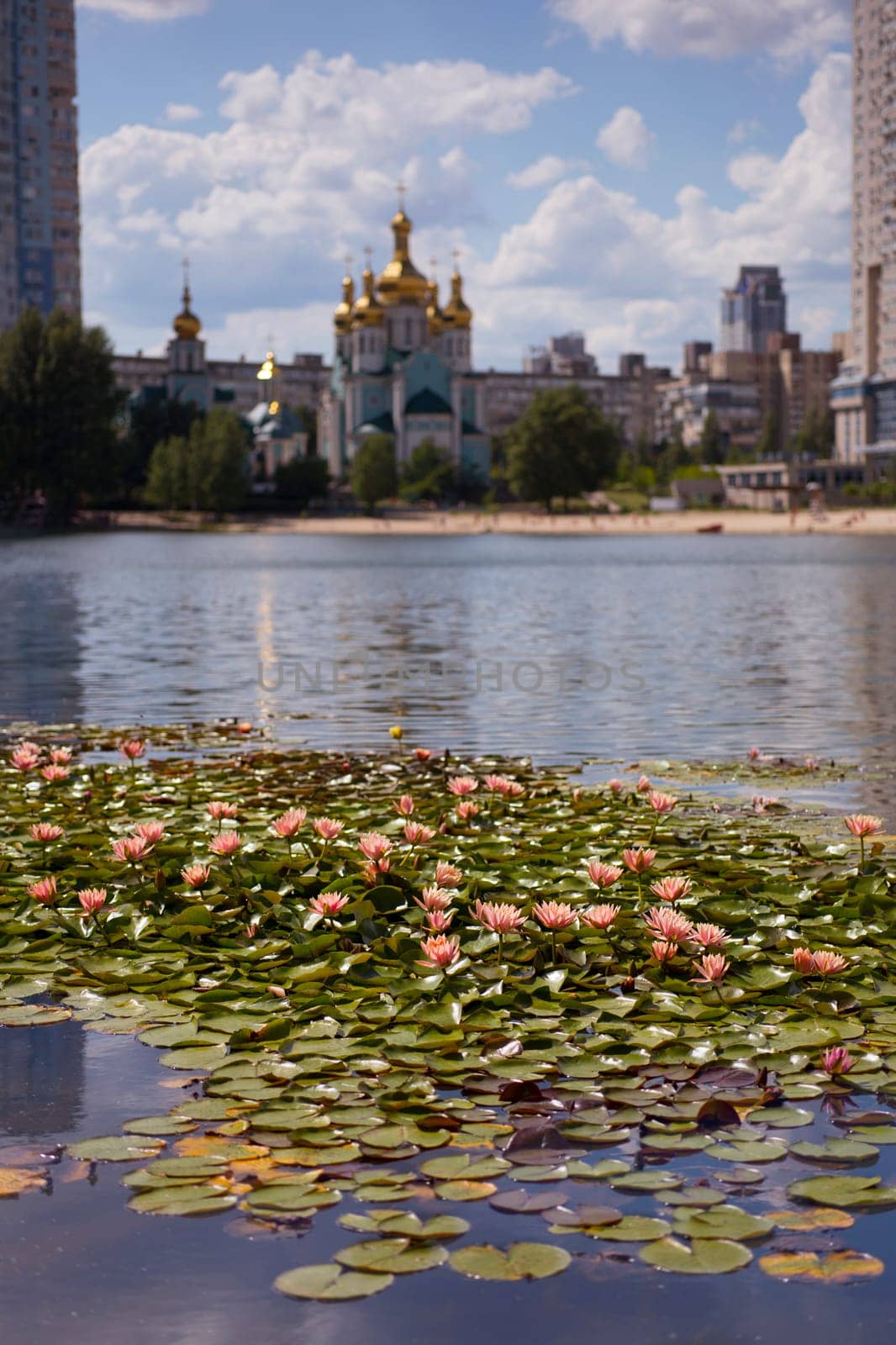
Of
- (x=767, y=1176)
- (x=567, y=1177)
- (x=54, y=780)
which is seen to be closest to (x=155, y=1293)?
(x=567, y=1177)

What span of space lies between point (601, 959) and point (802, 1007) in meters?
0.89

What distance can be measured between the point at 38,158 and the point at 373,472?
36017 millimetres

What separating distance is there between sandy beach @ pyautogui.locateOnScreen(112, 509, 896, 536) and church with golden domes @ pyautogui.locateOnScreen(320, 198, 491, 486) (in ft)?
65.9

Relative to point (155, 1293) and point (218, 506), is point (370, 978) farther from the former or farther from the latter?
point (218, 506)

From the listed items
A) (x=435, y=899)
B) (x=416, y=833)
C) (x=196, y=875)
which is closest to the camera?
(x=435, y=899)

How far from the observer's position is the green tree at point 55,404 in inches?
3553

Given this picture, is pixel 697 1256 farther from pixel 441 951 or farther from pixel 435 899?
pixel 435 899

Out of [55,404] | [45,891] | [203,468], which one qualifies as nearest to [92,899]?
[45,891]

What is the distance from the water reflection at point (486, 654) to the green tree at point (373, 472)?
243ft

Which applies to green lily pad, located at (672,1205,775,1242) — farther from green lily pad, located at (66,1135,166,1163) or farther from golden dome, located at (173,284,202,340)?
golden dome, located at (173,284,202,340)

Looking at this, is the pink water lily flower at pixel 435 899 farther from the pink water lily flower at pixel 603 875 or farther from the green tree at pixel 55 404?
the green tree at pixel 55 404

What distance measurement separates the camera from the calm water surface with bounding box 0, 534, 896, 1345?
3736 millimetres

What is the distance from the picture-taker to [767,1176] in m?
4.45

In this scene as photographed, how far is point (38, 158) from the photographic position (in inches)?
5079
